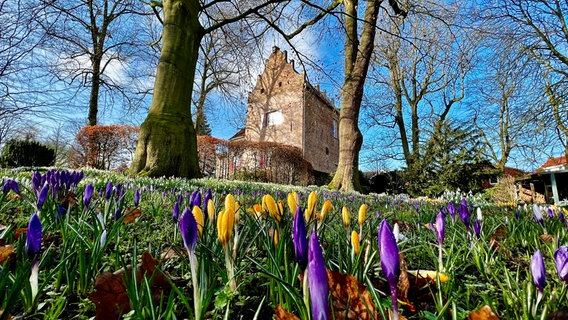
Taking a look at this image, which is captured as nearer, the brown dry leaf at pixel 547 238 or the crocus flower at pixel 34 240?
the crocus flower at pixel 34 240

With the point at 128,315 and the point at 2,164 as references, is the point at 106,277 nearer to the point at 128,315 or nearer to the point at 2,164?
the point at 128,315

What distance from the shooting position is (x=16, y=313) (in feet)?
2.71

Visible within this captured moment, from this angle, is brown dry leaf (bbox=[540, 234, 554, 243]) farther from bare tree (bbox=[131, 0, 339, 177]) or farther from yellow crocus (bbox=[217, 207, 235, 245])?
bare tree (bbox=[131, 0, 339, 177])

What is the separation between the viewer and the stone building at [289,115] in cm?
2431

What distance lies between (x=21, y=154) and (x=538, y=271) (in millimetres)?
17404

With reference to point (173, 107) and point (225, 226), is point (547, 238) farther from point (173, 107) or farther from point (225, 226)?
point (173, 107)

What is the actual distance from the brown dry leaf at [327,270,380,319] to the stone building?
22574 millimetres

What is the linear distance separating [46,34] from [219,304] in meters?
8.93

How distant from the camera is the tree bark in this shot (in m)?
10.6

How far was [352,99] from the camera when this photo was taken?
1097 centimetres

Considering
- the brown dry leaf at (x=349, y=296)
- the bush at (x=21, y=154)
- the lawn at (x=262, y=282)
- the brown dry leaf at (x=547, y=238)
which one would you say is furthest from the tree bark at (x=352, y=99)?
the bush at (x=21, y=154)

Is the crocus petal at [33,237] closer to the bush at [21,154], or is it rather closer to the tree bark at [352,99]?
the tree bark at [352,99]

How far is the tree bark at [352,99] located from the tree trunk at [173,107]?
16.6ft

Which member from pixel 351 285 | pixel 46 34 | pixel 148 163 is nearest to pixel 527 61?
pixel 148 163
